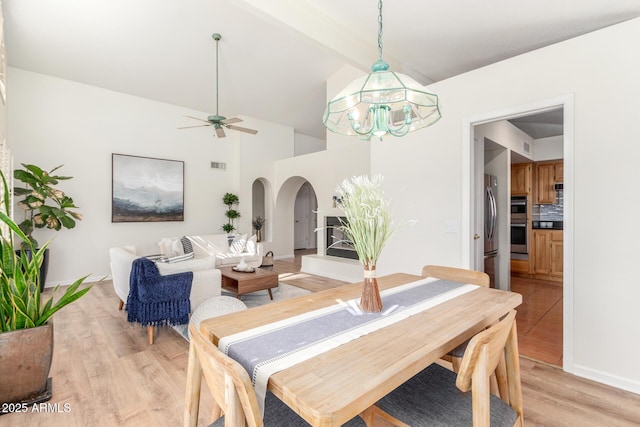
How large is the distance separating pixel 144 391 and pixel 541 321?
3786mm

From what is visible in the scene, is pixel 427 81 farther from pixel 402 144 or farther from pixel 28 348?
pixel 28 348

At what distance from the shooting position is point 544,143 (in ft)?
17.9

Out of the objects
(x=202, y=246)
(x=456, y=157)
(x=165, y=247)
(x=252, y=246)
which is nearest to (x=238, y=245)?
(x=252, y=246)

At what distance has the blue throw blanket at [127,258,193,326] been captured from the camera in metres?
2.74

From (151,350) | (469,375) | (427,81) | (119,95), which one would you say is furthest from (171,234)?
(469,375)

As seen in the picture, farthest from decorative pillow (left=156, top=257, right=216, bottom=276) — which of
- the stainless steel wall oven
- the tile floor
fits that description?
the stainless steel wall oven

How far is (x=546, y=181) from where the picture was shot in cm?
550

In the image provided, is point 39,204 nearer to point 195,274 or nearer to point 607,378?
point 195,274

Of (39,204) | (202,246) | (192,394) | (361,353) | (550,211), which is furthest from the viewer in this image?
(202,246)

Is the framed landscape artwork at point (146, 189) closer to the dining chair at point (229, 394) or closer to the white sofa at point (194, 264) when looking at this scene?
the white sofa at point (194, 264)

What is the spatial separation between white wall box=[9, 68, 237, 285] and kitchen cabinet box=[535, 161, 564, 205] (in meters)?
6.69

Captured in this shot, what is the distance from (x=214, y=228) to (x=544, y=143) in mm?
6672

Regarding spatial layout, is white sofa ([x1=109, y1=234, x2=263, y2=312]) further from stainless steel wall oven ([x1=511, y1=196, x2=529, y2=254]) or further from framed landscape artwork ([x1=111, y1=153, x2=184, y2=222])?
stainless steel wall oven ([x1=511, y1=196, x2=529, y2=254])

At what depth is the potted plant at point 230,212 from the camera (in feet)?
23.2
